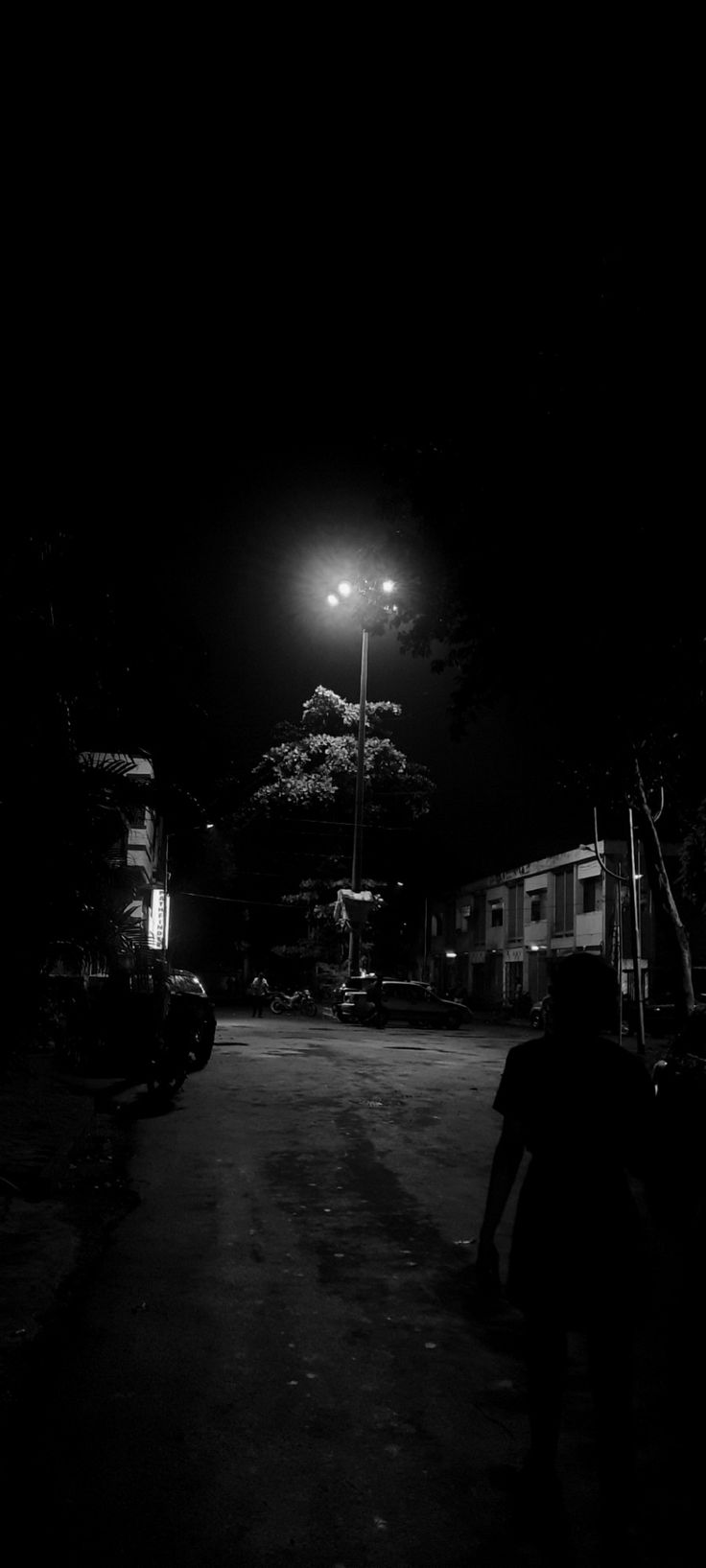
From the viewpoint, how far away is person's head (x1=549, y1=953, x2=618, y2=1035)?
3156mm

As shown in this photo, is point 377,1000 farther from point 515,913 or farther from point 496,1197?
point 496,1197

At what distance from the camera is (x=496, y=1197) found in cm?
353

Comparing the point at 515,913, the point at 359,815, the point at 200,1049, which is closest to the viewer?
the point at 200,1049

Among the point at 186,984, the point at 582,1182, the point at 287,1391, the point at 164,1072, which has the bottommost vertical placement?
the point at 164,1072

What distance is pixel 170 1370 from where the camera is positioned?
4.24 metres

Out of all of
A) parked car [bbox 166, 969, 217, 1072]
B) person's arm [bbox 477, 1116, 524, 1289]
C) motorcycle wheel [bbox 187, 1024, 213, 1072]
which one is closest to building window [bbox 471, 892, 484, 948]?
parked car [bbox 166, 969, 217, 1072]

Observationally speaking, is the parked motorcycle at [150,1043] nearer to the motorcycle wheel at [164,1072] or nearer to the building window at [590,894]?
the motorcycle wheel at [164,1072]

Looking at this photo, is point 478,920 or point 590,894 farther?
point 478,920

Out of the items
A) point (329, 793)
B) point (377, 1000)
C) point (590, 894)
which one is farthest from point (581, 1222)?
point (590, 894)

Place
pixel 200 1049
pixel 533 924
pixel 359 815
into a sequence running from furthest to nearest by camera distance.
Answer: pixel 533 924 < pixel 359 815 < pixel 200 1049

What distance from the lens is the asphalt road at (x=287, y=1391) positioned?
303 centimetres

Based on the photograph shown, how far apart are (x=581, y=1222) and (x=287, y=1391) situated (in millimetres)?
1885

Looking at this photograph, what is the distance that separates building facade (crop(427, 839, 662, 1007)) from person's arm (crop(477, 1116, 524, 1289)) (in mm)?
29473

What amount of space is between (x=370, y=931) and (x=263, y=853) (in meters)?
6.81
